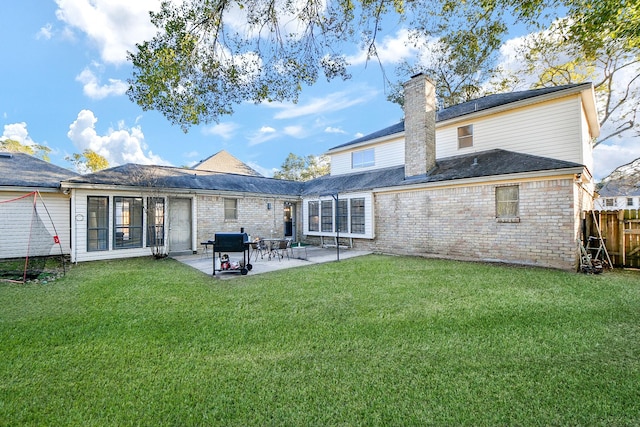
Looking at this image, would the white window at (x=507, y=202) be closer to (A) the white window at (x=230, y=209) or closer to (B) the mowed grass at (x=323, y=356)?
(B) the mowed grass at (x=323, y=356)

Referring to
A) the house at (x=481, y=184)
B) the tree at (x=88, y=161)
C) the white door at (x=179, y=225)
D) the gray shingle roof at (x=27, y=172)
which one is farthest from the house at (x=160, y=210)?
the tree at (x=88, y=161)

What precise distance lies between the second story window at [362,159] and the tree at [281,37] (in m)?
8.40

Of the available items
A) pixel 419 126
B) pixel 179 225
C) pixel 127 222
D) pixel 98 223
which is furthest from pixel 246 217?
pixel 419 126

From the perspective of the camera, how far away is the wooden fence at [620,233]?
763cm

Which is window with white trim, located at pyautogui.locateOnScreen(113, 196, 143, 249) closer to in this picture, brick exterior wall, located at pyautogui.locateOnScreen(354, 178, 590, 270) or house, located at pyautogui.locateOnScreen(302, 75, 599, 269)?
house, located at pyautogui.locateOnScreen(302, 75, 599, 269)

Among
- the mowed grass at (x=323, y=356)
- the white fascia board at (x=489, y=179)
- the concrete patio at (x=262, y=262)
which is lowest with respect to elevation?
the mowed grass at (x=323, y=356)

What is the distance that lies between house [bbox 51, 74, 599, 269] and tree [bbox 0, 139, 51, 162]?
1021 inches

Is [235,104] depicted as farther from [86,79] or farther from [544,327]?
[86,79]

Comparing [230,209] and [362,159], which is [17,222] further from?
[362,159]

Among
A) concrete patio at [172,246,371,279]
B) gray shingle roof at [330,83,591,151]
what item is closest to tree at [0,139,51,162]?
concrete patio at [172,246,371,279]

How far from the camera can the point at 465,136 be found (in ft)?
37.8

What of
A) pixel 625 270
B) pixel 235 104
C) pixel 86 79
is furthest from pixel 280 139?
pixel 625 270

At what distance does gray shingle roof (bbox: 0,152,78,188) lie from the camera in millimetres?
10125

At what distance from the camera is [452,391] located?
93.8 inches
